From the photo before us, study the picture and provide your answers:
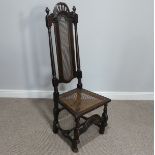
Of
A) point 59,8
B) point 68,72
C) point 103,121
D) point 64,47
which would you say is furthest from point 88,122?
point 59,8

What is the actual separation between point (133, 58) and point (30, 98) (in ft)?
4.53

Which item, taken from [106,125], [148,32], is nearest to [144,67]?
[148,32]

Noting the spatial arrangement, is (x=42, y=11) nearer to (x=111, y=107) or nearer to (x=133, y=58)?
(x=133, y=58)

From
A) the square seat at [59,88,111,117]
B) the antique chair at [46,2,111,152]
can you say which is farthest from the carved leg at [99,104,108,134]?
the square seat at [59,88,111,117]

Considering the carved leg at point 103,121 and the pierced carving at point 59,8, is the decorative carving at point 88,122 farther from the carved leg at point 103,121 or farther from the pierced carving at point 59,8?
the pierced carving at point 59,8

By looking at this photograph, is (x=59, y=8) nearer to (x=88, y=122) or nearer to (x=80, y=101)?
(x=80, y=101)

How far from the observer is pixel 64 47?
1.88 metres

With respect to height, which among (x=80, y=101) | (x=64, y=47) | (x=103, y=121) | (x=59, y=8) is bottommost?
(x=103, y=121)

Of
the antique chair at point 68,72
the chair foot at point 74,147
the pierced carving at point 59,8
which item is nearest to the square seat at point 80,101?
the antique chair at point 68,72

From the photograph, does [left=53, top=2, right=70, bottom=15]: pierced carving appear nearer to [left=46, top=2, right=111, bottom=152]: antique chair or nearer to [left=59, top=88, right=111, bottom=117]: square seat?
[left=46, top=2, right=111, bottom=152]: antique chair

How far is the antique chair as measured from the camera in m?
1.76

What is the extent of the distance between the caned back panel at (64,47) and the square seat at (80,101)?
17cm

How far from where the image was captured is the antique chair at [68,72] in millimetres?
1765

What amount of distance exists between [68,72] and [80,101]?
0.96 ft
